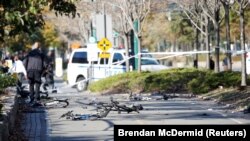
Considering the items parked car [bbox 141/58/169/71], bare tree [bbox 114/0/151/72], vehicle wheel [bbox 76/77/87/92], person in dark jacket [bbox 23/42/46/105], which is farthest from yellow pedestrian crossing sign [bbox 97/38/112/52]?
person in dark jacket [bbox 23/42/46/105]

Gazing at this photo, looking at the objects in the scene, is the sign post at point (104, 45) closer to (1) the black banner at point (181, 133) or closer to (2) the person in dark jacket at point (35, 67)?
(2) the person in dark jacket at point (35, 67)

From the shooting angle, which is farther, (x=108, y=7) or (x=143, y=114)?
(x=108, y=7)

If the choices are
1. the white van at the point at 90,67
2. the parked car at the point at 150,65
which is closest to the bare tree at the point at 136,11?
the white van at the point at 90,67

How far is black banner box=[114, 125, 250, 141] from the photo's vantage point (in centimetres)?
893

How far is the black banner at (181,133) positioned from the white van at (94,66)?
24657 millimetres

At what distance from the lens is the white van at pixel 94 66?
1378 inches

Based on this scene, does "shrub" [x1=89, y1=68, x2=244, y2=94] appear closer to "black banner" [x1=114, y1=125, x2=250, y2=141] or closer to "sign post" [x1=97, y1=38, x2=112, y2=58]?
"sign post" [x1=97, y1=38, x2=112, y2=58]

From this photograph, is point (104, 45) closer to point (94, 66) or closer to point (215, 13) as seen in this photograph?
point (94, 66)

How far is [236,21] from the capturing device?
55219 millimetres

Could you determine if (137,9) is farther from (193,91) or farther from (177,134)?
(177,134)

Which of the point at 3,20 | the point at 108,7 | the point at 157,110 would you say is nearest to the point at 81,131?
the point at 3,20

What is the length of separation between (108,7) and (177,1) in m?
7.71

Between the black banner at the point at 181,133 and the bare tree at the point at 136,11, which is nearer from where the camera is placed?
the black banner at the point at 181,133

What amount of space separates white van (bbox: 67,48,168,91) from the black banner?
2466cm
